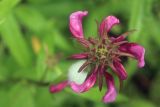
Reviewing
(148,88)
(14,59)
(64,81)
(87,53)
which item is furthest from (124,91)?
(87,53)

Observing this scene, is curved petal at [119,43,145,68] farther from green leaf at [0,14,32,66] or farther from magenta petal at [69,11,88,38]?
green leaf at [0,14,32,66]

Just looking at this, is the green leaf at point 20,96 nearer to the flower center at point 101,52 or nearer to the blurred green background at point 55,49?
the blurred green background at point 55,49

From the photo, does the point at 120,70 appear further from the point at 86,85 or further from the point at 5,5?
the point at 5,5

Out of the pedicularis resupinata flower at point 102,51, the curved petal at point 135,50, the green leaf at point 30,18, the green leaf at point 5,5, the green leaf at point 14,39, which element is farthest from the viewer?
the green leaf at point 30,18

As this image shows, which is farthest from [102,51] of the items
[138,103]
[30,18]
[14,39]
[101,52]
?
[138,103]

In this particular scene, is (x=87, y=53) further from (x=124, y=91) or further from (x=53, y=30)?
(x=124, y=91)

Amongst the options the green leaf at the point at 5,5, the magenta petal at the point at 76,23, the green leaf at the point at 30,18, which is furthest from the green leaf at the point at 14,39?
the magenta petal at the point at 76,23

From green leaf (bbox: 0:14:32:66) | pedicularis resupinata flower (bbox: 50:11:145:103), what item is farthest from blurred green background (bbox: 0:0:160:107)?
pedicularis resupinata flower (bbox: 50:11:145:103)
